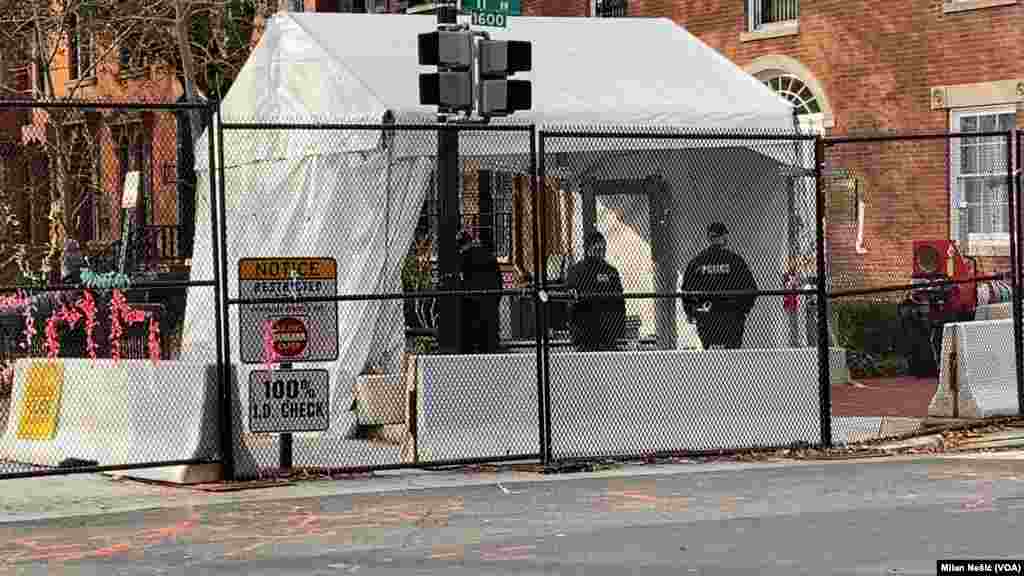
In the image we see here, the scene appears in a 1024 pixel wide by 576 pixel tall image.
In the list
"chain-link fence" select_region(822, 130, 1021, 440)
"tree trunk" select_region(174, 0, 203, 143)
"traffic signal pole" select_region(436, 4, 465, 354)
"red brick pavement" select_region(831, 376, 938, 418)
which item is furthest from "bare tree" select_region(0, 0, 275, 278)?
"red brick pavement" select_region(831, 376, 938, 418)

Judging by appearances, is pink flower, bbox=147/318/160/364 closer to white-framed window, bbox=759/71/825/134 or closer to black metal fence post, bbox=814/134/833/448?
black metal fence post, bbox=814/134/833/448

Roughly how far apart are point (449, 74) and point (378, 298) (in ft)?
11.2

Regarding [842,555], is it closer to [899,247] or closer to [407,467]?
[407,467]

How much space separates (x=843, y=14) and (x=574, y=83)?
8.52 metres

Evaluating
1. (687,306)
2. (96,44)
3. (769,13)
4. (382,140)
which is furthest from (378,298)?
(96,44)

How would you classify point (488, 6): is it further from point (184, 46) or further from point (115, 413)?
point (184, 46)

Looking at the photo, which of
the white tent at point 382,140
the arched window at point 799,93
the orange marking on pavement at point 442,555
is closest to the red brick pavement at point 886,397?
the white tent at point 382,140

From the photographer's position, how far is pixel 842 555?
32.9 ft

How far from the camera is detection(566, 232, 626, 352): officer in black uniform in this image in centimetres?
1602

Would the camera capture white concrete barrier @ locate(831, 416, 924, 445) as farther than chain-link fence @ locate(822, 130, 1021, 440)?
No

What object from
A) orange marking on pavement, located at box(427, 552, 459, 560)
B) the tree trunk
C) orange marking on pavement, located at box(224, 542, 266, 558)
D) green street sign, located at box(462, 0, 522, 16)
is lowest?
orange marking on pavement, located at box(224, 542, 266, 558)

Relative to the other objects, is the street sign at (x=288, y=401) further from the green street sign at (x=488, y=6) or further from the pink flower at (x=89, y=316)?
the green street sign at (x=488, y=6)

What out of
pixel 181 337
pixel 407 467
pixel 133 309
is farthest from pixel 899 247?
pixel 407 467

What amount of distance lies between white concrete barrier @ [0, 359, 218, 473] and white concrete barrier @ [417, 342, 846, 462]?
1738 millimetres
